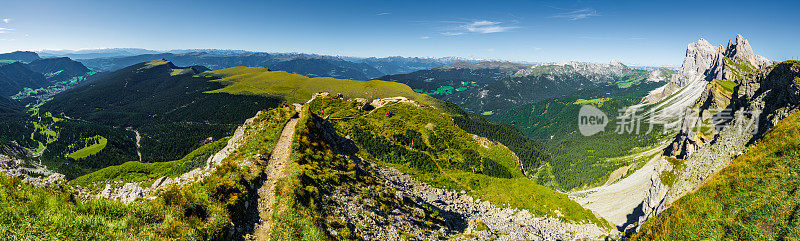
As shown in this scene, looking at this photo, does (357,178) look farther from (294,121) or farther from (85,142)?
(85,142)

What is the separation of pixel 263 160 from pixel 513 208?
46.2m

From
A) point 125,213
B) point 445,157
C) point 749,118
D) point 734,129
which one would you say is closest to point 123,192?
point 125,213

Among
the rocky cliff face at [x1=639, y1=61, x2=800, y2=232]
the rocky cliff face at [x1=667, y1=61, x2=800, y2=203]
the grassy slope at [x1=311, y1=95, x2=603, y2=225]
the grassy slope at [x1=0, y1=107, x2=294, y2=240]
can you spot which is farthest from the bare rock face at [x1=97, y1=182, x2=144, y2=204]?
the rocky cliff face at [x1=667, y1=61, x2=800, y2=203]

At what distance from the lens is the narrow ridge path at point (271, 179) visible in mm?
19359

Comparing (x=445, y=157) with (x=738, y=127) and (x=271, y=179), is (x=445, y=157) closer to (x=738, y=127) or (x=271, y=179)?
(x=271, y=179)

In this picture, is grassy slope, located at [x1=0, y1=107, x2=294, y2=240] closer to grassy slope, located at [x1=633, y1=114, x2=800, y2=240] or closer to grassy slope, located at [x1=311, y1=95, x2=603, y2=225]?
grassy slope, located at [x1=633, y1=114, x2=800, y2=240]

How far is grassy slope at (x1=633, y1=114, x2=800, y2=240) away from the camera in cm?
1014

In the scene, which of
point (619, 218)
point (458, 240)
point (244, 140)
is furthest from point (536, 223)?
point (619, 218)

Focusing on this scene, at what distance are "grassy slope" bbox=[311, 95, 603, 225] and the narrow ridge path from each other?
24.1 m

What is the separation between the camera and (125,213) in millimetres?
9719

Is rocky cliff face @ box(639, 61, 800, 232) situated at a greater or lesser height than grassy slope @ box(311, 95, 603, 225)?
greater

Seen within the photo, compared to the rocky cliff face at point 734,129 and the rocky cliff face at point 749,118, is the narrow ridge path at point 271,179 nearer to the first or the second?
the rocky cliff face at point 734,129

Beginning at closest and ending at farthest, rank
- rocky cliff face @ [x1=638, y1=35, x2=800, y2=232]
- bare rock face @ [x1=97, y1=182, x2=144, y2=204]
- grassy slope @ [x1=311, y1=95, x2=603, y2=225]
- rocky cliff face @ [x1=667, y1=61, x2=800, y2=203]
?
bare rock face @ [x1=97, y1=182, x2=144, y2=204] < rocky cliff face @ [x1=667, y1=61, x2=800, y2=203] < rocky cliff face @ [x1=638, y1=35, x2=800, y2=232] < grassy slope @ [x1=311, y1=95, x2=603, y2=225]

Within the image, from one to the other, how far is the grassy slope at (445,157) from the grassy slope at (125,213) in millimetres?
38790
